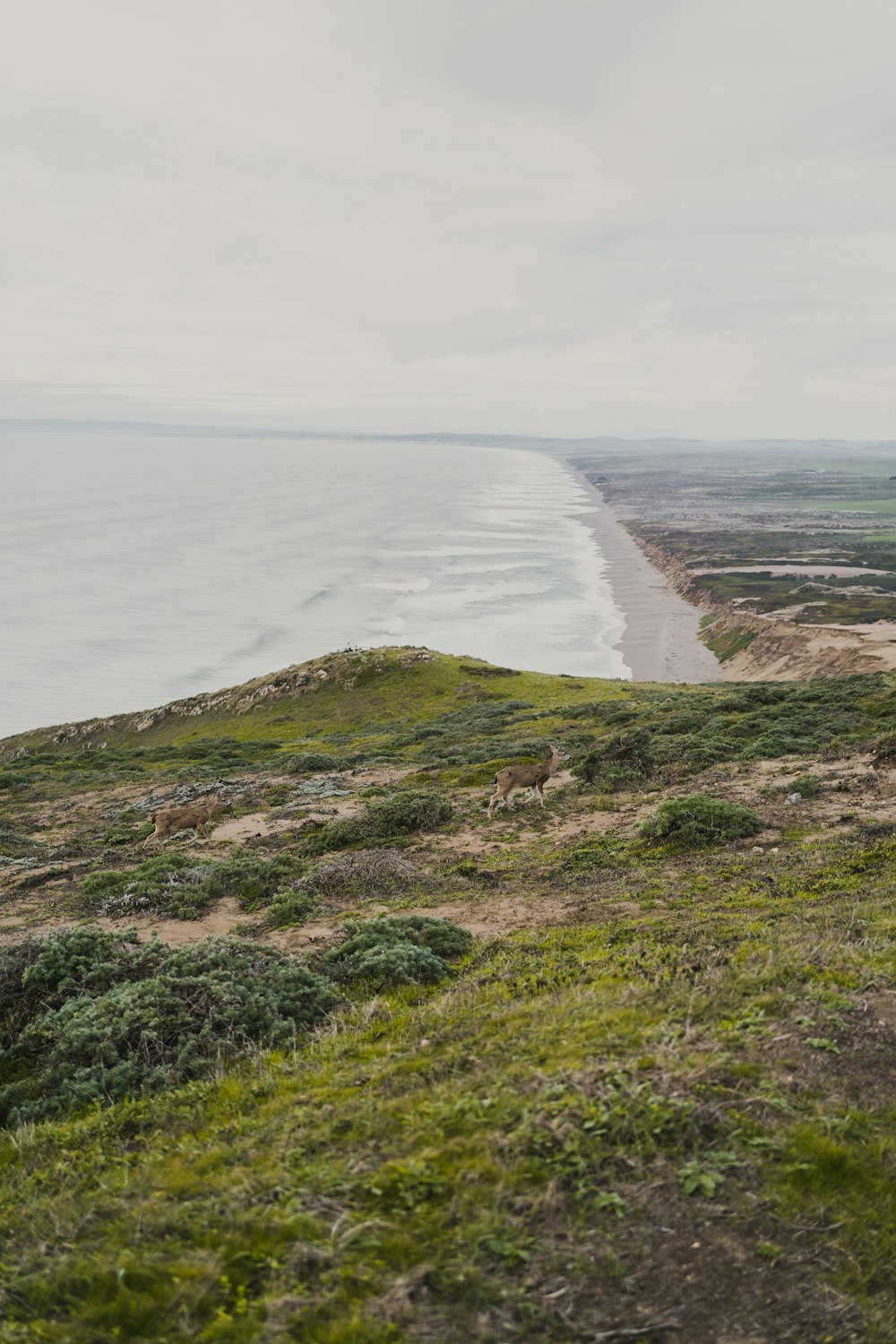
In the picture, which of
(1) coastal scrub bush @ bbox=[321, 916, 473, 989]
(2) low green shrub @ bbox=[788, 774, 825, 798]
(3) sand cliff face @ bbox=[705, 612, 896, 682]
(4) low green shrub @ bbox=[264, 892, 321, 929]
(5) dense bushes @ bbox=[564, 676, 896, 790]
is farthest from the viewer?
(3) sand cliff face @ bbox=[705, 612, 896, 682]

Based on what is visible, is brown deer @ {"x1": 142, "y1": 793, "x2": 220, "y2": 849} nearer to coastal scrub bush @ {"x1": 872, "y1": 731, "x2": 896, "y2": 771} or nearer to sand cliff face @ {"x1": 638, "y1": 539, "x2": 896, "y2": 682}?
coastal scrub bush @ {"x1": 872, "y1": 731, "x2": 896, "y2": 771}

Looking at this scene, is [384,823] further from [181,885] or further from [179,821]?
[179,821]

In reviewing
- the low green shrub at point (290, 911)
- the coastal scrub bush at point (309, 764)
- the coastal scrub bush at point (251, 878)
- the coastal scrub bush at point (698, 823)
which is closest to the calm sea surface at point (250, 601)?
the coastal scrub bush at point (309, 764)

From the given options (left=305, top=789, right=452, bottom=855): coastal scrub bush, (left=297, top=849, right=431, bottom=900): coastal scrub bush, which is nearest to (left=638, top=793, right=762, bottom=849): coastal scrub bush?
(left=297, top=849, right=431, bottom=900): coastal scrub bush

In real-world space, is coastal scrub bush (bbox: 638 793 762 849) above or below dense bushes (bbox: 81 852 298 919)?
above

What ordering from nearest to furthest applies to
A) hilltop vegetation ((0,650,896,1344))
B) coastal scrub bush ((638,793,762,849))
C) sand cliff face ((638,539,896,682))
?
hilltop vegetation ((0,650,896,1344))
coastal scrub bush ((638,793,762,849))
sand cliff face ((638,539,896,682))

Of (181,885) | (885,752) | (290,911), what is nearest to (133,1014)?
(290,911)
